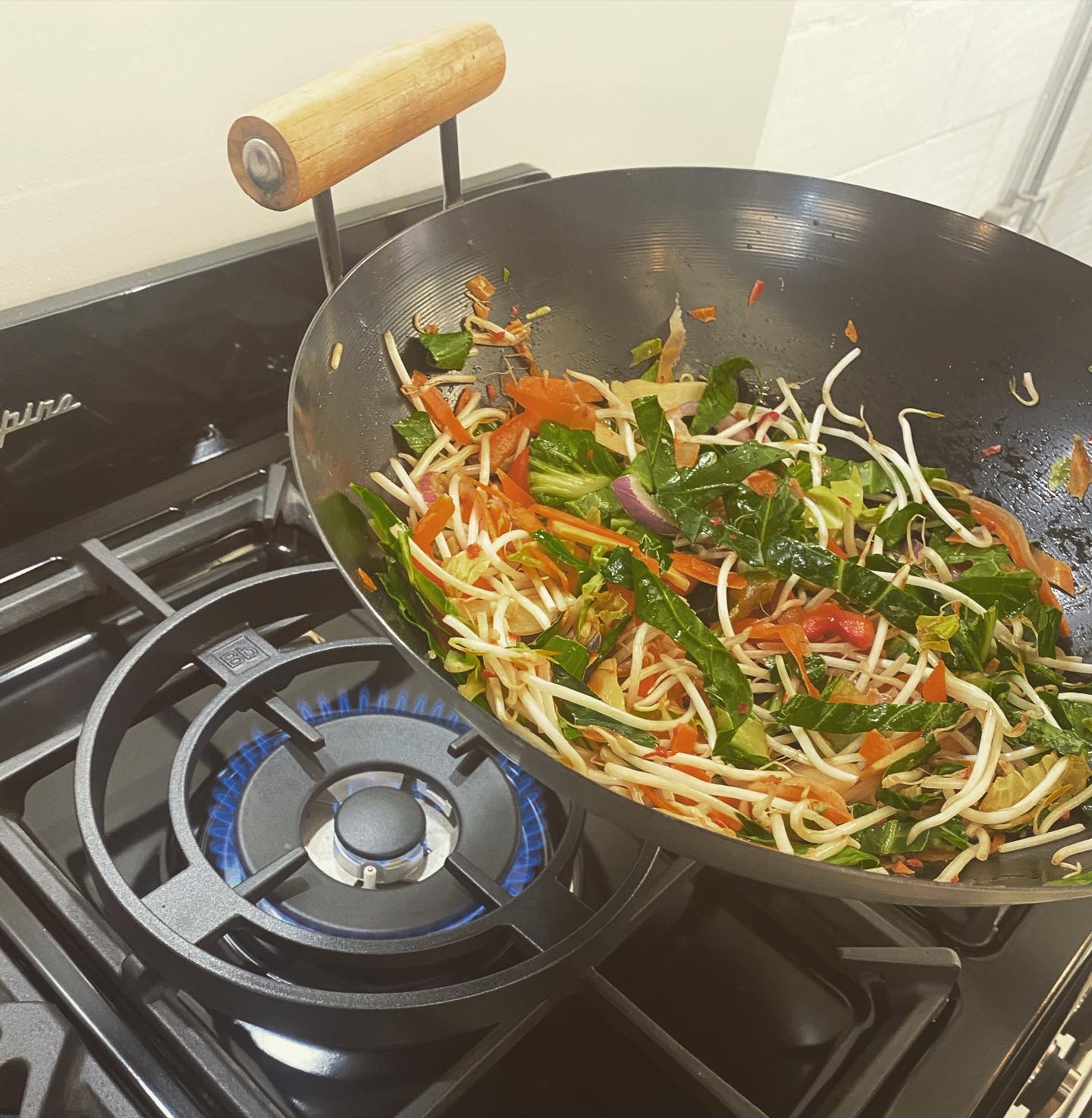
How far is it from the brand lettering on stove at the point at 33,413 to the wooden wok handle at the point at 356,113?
0.27 metres

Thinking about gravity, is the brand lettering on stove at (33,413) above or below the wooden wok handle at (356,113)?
below

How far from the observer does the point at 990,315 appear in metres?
0.88

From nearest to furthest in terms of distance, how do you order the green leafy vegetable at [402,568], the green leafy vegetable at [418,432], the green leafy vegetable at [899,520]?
the green leafy vegetable at [402,568], the green leafy vegetable at [418,432], the green leafy vegetable at [899,520]

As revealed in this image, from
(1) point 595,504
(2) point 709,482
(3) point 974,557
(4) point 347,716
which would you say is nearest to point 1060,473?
(3) point 974,557

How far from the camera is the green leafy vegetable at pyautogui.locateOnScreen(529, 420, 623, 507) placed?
2.74 feet

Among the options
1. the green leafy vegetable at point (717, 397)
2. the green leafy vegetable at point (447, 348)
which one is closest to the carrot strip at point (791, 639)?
the green leafy vegetable at point (717, 397)

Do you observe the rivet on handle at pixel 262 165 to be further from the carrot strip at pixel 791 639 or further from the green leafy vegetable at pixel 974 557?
the green leafy vegetable at pixel 974 557

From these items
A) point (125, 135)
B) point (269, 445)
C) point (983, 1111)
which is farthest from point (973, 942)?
point (125, 135)

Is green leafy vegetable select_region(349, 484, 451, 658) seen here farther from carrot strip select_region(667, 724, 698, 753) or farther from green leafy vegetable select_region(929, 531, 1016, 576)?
green leafy vegetable select_region(929, 531, 1016, 576)

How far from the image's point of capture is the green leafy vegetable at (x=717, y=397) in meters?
0.93

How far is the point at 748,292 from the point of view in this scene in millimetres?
928

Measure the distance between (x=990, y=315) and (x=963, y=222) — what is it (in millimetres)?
88

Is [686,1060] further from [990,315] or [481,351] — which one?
[990,315]

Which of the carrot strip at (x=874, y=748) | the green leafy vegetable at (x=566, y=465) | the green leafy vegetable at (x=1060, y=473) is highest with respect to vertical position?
the green leafy vegetable at (x=1060, y=473)
